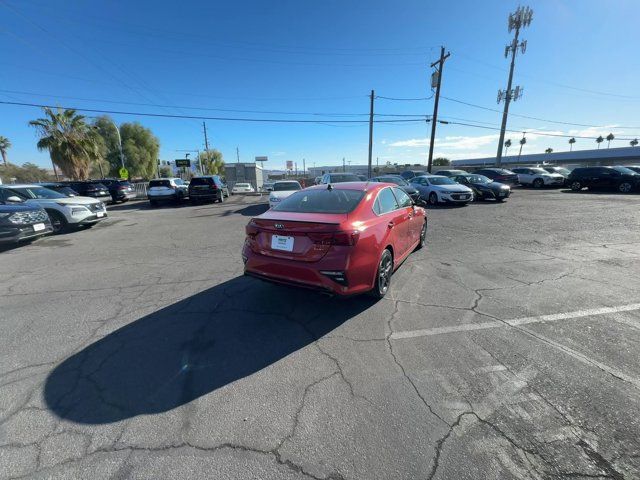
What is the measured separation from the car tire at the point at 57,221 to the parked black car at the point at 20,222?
138 centimetres

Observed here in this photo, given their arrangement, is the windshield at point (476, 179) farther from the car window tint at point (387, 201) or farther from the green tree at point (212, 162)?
the green tree at point (212, 162)

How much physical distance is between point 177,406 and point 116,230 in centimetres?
1014

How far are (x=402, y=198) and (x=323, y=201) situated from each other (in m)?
1.83

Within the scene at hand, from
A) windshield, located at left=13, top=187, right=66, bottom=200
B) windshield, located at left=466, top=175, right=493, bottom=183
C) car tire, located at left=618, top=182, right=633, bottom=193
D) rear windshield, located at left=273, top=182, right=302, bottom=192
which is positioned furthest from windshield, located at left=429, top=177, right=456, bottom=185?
windshield, located at left=13, top=187, right=66, bottom=200

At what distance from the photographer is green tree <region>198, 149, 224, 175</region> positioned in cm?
7400

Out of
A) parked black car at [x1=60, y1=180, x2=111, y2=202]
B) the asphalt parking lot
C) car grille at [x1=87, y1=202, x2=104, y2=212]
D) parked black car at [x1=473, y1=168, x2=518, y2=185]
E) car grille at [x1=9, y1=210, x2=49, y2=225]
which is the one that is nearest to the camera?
the asphalt parking lot

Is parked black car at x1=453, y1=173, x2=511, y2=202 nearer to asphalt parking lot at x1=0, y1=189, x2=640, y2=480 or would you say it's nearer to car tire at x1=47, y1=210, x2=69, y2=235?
asphalt parking lot at x1=0, y1=189, x2=640, y2=480

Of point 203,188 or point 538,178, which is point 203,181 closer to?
point 203,188

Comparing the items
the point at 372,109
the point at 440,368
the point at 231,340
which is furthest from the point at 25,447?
the point at 372,109

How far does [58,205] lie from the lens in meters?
9.55

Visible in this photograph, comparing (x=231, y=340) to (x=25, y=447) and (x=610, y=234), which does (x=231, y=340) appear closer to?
(x=25, y=447)

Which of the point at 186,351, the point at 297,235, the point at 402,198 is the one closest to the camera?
the point at 186,351

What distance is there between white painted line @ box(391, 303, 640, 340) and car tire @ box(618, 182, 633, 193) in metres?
19.9

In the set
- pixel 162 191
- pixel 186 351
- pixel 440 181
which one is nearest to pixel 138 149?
pixel 162 191
